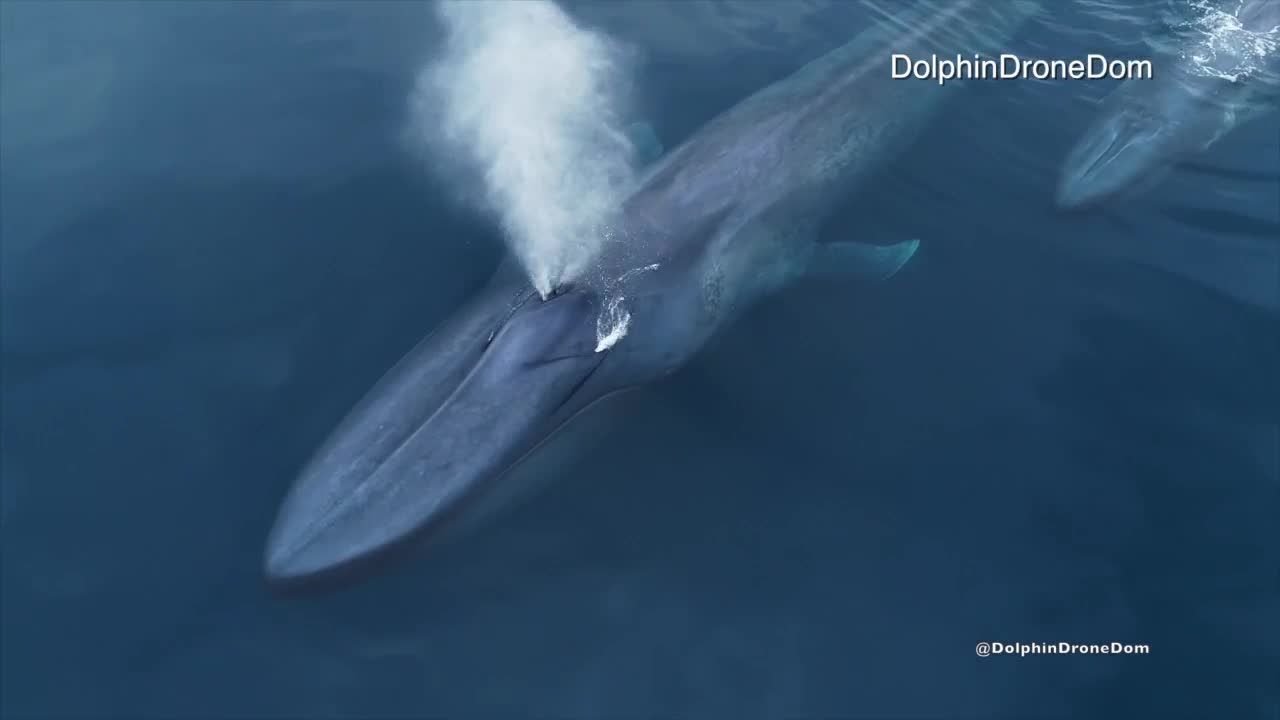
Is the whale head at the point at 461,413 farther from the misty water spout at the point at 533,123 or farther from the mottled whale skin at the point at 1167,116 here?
the mottled whale skin at the point at 1167,116

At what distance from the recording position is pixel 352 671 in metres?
12.0

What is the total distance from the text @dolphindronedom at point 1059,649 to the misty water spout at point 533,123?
25.6 feet

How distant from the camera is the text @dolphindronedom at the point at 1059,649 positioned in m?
12.9

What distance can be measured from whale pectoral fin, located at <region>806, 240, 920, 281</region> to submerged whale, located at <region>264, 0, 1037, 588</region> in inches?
1.0

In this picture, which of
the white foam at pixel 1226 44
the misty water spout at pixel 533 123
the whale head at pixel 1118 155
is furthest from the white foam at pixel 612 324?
the white foam at pixel 1226 44

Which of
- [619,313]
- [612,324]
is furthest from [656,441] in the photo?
[619,313]

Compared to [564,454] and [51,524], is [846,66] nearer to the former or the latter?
[564,454]

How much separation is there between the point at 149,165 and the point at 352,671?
11263mm

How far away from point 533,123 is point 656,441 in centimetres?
815

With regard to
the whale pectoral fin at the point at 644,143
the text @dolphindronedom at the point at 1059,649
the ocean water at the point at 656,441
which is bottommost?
the text @dolphindronedom at the point at 1059,649

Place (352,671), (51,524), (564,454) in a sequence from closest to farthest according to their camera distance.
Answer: (352,671) < (51,524) < (564,454)

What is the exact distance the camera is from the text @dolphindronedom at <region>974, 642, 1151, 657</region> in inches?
508

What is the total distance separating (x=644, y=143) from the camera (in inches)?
739

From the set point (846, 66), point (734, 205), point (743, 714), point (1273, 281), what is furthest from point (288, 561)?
point (1273, 281)
